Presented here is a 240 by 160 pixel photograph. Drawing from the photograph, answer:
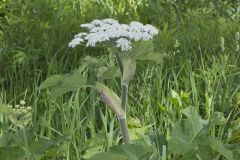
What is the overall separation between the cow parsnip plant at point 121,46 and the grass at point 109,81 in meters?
0.23

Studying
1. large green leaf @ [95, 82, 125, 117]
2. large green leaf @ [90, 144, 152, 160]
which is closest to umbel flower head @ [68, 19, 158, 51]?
large green leaf @ [95, 82, 125, 117]

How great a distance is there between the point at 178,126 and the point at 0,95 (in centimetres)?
143

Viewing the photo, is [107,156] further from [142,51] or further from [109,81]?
[109,81]

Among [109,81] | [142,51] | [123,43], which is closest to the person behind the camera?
[123,43]

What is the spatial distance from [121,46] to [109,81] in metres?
1.40

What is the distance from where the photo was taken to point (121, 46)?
63.6 inches

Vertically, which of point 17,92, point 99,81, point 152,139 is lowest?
point 17,92

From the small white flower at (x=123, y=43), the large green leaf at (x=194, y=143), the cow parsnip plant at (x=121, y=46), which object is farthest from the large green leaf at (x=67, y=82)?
the large green leaf at (x=194, y=143)

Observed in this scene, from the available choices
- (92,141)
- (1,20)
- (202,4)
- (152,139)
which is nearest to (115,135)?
(92,141)

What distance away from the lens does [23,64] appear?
3.38 metres

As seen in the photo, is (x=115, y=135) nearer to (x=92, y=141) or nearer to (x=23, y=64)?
(x=92, y=141)

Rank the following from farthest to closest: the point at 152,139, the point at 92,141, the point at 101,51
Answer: the point at 101,51 < the point at 92,141 < the point at 152,139

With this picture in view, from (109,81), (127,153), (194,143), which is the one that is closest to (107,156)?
(127,153)

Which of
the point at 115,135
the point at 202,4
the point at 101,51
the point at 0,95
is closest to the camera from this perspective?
the point at 115,135
